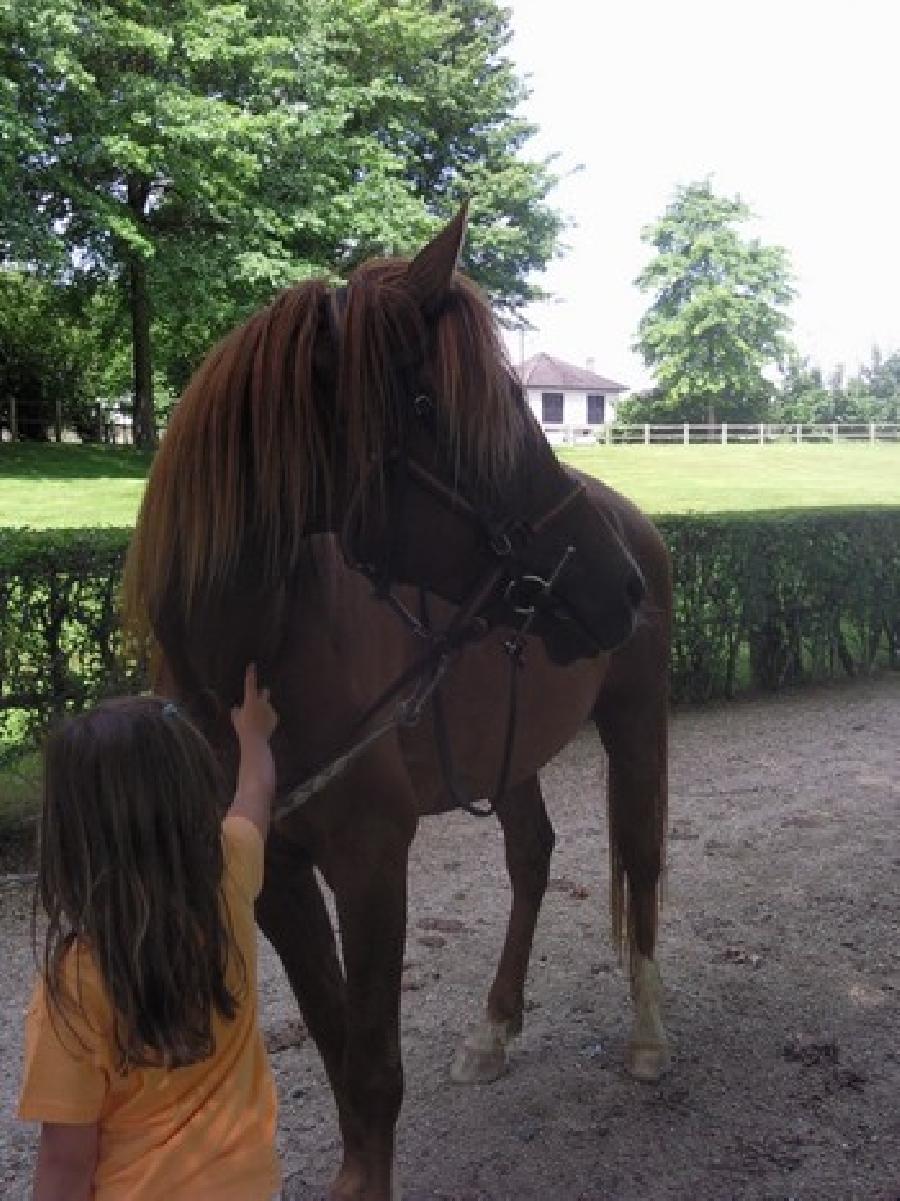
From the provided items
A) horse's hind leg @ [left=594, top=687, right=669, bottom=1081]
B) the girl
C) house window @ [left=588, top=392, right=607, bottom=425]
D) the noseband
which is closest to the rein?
the noseband

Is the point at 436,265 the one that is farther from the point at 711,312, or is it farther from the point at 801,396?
the point at 801,396

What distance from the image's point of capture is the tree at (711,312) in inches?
2037

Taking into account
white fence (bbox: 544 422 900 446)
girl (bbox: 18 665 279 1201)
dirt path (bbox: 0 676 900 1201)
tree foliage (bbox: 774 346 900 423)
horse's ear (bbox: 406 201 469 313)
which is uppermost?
tree foliage (bbox: 774 346 900 423)

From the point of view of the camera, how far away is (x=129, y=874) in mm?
1473

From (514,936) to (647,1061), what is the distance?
565 mm

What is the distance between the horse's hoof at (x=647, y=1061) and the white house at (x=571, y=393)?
63469 millimetres

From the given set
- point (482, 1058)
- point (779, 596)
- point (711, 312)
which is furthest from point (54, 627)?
point (711, 312)

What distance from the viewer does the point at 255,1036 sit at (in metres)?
1.72

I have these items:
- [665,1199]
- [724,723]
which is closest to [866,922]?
[665,1199]

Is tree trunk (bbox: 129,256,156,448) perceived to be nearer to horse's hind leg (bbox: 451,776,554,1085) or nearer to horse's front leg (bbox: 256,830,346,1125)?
horse's hind leg (bbox: 451,776,554,1085)

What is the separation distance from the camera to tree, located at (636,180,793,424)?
5175 centimetres

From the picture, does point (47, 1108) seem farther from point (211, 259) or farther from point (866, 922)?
point (211, 259)

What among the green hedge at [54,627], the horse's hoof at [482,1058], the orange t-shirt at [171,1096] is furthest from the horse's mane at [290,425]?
the green hedge at [54,627]

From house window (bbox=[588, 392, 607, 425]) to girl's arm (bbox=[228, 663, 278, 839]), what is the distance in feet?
223
